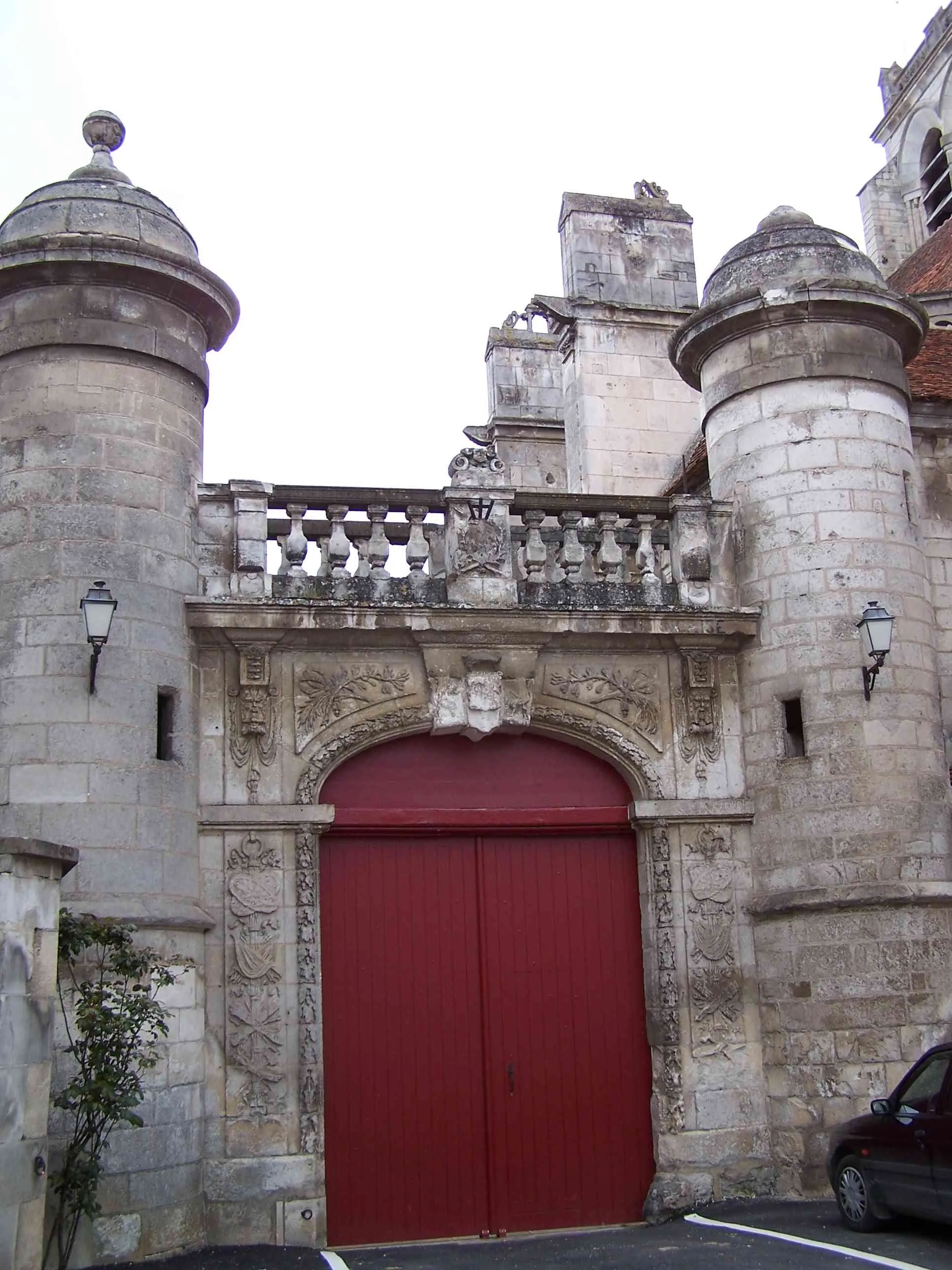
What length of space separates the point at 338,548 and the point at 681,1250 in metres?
4.95


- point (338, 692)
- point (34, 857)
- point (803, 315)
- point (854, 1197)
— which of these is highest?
point (803, 315)

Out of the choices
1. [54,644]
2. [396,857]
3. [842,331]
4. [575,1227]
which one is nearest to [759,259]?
[842,331]

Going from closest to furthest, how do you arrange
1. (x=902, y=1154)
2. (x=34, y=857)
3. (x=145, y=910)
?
(x=34, y=857) < (x=902, y=1154) < (x=145, y=910)

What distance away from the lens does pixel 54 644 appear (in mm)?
9281

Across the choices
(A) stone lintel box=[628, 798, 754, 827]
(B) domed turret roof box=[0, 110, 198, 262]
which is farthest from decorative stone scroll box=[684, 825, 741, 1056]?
(B) domed turret roof box=[0, 110, 198, 262]

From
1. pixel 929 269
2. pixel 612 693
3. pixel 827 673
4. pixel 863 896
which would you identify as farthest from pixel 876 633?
pixel 929 269

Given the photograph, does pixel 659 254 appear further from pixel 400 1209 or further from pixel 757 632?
pixel 400 1209

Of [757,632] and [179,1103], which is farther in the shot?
[757,632]

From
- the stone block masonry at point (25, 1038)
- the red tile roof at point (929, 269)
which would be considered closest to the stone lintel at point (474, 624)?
the stone block masonry at point (25, 1038)

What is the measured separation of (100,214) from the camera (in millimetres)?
10055

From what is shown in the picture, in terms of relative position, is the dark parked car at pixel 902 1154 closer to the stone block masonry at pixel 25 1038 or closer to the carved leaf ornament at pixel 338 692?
the carved leaf ornament at pixel 338 692

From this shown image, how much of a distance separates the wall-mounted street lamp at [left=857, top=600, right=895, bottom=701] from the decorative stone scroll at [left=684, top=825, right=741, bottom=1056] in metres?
1.61

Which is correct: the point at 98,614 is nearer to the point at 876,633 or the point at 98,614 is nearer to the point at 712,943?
the point at 712,943

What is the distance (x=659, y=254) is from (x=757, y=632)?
7.33 m
